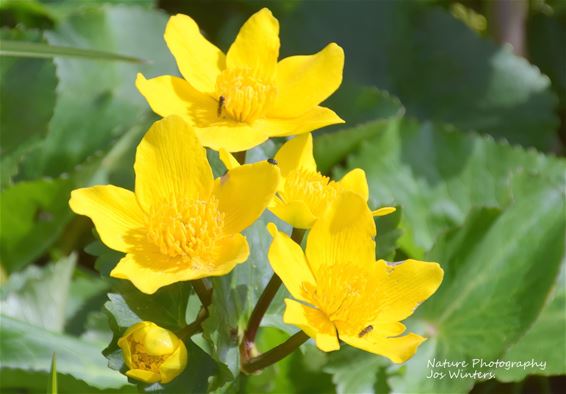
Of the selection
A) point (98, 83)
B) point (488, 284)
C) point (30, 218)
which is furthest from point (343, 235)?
point (98, 83)

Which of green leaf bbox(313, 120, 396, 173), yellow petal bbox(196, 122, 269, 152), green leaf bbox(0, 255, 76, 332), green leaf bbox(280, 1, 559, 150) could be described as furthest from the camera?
green leaf bbox(280, 1, 559, 150)

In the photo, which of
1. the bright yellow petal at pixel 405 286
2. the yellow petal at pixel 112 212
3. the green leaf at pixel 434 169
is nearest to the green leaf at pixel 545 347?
the green leaf at pixel 434 169

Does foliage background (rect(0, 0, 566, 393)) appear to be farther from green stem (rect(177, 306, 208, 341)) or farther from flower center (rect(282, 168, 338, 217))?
flower center (rect(282, 168, 338, 217))

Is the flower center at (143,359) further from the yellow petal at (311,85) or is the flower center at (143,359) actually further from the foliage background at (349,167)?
the yellow petal at (311,85)

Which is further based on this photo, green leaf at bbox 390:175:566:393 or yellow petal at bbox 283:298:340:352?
green leaf at bbox 390:175:566:393

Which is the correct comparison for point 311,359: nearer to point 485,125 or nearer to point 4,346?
point 4,346

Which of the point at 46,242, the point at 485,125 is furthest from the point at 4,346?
the point at 485,125

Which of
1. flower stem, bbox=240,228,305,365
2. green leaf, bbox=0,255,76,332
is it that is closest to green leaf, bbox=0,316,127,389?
green leaf, bbox=0,255,76,332

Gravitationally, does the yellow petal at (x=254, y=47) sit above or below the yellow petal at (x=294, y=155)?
above
